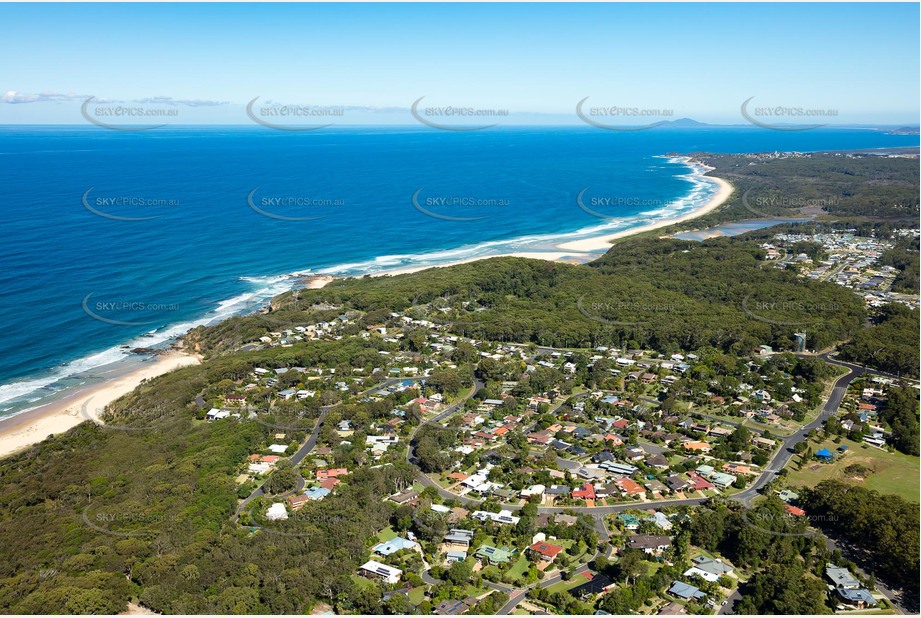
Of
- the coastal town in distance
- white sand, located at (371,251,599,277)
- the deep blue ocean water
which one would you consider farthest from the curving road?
white sand, located at (371,251,599,277)

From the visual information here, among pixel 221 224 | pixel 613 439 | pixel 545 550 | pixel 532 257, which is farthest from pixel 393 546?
pixel 221 224

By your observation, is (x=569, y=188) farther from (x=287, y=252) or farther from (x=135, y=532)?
(x=135, y=532)

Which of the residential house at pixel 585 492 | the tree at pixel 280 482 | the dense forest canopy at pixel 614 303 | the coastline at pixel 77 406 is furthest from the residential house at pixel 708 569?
the coastline at pixel 77 406

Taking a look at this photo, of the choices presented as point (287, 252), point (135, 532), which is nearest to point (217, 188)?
point (287, 252)

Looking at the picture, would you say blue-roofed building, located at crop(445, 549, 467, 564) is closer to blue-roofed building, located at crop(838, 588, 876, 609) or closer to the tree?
the tree

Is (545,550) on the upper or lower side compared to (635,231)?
lower

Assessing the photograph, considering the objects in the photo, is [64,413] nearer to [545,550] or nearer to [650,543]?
[545,550]
